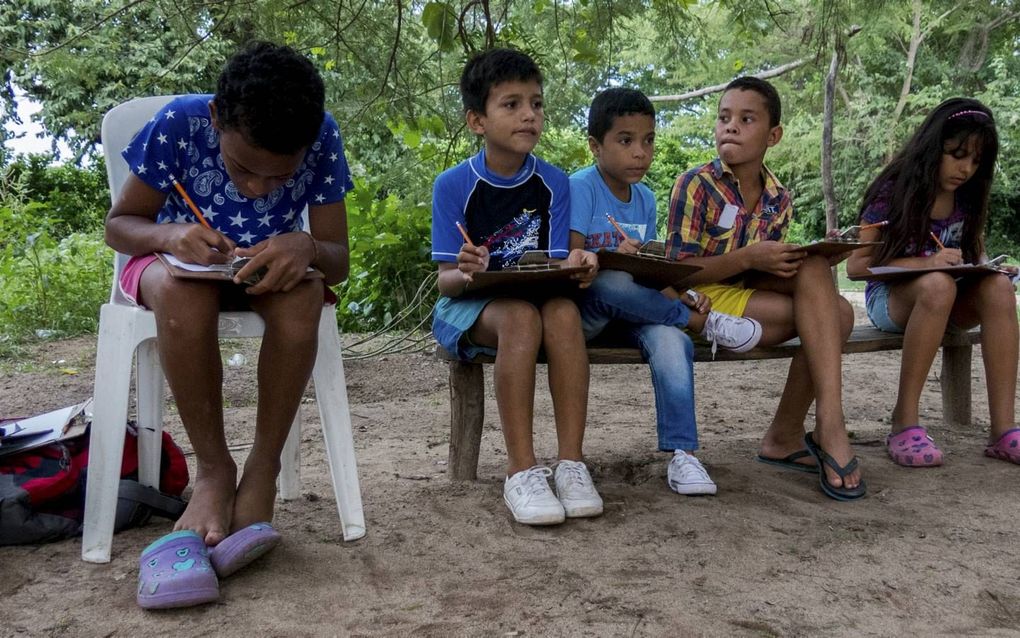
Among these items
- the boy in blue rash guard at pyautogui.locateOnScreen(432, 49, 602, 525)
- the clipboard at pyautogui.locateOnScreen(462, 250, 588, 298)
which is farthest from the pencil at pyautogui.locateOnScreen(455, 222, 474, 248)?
the clipboard at pyautogui.locateOnScreen(462, 250, 588, 298)

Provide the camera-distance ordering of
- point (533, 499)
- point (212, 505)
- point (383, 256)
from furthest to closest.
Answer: point (383, 256), point (533, 499), point (212, 505)

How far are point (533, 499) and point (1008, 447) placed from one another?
174 cm

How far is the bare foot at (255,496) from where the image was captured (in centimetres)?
204

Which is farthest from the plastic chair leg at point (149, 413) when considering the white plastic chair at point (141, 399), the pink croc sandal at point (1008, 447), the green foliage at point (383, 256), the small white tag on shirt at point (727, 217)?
the green foliage at point (383, 256)

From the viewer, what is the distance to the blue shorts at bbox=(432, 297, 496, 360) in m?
2.57

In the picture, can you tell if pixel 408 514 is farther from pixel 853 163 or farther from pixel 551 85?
pixel 853 163

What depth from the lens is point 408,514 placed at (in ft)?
8.04

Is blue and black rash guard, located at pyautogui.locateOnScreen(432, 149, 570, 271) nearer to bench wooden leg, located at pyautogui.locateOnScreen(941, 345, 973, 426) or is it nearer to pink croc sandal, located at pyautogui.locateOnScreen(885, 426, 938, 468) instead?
pink croc sandal, located at pyautogui.locateOnScreen(885, 426, 938, 468)

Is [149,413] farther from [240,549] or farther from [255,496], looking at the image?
[240,549]

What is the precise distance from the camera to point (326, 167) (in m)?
2.24

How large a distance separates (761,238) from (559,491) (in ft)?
3.94

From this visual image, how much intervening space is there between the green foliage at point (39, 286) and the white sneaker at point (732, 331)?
15.6 ft

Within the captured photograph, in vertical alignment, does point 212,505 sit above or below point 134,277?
below

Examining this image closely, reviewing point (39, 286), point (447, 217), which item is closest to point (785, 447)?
point (447, 217)
